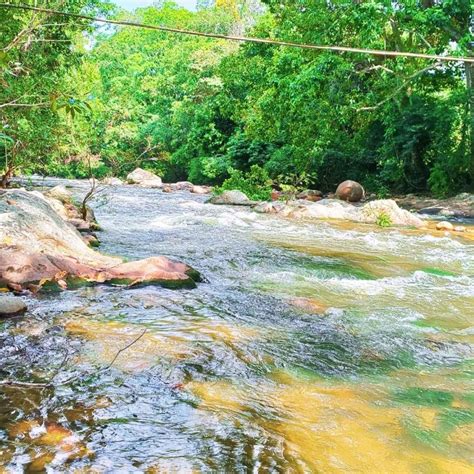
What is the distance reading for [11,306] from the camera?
12.8 feet

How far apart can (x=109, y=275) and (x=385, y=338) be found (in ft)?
8.94

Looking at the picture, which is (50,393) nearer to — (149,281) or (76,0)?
(149,281)

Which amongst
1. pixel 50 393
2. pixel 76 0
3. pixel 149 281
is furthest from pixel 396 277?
pixel 76 0

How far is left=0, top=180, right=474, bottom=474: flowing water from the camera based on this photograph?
2.18 metres

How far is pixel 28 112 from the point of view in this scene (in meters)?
8.63

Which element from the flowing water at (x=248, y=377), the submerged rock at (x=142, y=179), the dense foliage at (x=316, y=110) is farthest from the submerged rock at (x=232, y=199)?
the submerged rock at (x=142, y=179)

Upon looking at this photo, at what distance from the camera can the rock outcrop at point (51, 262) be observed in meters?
4.84

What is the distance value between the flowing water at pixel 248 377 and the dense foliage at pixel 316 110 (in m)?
2.98

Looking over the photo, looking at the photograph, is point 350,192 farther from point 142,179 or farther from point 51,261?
point 51,261

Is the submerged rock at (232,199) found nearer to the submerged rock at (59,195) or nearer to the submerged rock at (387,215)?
the submerged rock at (387,215)

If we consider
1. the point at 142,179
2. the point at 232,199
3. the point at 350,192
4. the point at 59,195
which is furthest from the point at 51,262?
the point at 142,179

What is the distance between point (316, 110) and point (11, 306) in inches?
541

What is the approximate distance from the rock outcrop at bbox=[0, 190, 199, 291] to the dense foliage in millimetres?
1543

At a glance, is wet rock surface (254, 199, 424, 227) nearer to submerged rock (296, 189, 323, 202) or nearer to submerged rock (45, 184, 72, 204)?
submerged rock (296, 189, 323, 202)
